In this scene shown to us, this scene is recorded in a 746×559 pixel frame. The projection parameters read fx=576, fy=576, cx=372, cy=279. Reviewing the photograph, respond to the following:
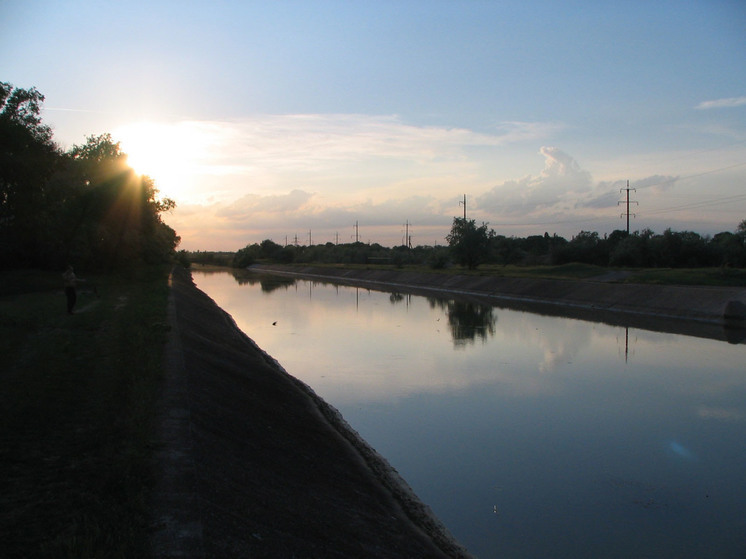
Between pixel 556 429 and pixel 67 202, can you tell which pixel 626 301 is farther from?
pixel 67 202

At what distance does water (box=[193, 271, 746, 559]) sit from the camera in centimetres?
801

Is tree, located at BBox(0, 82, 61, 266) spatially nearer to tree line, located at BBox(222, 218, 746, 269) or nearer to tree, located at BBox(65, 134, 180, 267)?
tree, located at BBox(65, 134, 180, 267)

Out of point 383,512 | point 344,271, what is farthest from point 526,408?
point 344,271

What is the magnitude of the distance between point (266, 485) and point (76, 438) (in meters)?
2.19

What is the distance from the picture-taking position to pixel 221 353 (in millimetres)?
15398

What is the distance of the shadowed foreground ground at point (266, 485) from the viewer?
197 inches

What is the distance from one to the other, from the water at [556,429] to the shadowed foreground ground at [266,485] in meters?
0.97

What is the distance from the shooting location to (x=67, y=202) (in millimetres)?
37125

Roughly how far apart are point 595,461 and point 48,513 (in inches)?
349

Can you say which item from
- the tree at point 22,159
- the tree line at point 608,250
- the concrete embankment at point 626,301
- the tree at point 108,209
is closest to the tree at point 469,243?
the tree line at point 608,250

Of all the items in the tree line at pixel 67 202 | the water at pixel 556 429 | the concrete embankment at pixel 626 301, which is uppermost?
the tree line at pixel 67 202

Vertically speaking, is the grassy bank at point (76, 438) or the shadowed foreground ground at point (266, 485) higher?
the grassy bank at point (76, 438)

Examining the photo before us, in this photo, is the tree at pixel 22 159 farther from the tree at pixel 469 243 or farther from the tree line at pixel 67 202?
the tree at pixel 469 243

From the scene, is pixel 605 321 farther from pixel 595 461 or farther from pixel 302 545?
pixel 302 545
